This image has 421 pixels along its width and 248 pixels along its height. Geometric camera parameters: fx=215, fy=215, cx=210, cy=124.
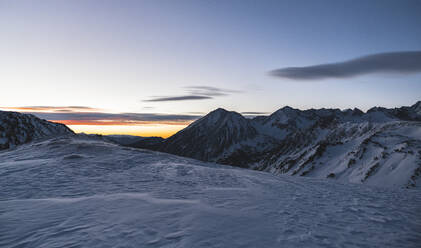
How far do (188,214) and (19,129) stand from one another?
22576cm

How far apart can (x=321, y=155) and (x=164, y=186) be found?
116 metres

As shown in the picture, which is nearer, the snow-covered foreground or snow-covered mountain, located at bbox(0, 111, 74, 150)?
the snow-covered foreground

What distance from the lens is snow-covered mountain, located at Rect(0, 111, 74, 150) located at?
6128 inches

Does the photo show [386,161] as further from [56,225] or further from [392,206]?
[56,225]

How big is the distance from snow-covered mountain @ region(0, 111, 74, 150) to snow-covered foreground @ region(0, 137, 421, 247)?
173 m

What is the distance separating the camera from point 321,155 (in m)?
110

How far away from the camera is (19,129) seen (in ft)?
568

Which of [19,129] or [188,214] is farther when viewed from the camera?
[19,129]

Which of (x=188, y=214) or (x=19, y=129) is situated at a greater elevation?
(x=188, y=214)

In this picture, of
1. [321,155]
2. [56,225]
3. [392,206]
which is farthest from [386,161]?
[56,225]

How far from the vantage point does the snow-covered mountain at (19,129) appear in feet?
511

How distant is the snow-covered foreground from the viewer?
566 cm

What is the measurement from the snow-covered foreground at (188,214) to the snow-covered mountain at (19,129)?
568ft

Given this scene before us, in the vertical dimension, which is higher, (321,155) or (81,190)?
(81,190)
